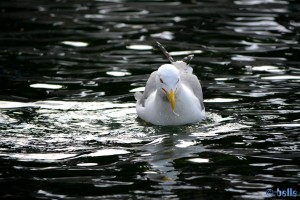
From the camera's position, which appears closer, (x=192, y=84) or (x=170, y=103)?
(x=170, y=103)

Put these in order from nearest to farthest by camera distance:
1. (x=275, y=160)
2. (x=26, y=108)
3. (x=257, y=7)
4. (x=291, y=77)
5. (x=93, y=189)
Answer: (x=93, y=189) → (x=275, y=160) → (x=26, y=108) → (x=291, y=77) → (x=257, y=7)

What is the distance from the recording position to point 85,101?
11.0m

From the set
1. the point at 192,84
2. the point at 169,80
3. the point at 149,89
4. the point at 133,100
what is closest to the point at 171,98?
the point at 169,80

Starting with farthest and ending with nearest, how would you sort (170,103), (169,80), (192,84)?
(192,84)
(170,103)
(169,80)

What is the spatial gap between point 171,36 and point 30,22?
3422mm

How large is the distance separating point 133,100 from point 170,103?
5.45 feet

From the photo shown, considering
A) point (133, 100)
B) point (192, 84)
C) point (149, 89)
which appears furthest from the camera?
point (133, 100)

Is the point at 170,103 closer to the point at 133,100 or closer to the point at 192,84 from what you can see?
the point at 192,84

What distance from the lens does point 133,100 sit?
11.2 metres

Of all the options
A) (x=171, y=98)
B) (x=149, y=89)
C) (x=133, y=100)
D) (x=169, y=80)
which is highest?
(x=169, y=80)

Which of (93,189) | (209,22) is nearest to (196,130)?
(93,189)

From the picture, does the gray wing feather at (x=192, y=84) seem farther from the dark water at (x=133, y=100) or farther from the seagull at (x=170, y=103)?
the dark water at (x=133, y=100)

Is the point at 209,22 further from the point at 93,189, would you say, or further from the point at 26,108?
the point at 93,189

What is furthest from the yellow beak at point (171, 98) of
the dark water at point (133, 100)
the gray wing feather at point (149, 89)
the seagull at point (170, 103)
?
the gray wing feather at point (149, 89)
